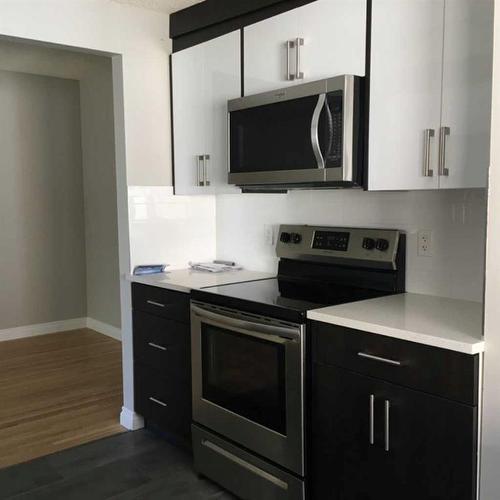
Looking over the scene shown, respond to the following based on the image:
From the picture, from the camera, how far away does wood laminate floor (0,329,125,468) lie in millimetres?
3158

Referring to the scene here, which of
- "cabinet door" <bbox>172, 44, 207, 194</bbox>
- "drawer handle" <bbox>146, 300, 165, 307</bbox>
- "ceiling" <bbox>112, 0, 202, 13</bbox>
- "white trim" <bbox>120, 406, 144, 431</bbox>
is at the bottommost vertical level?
"white trim" <bbox>120, 406, 144, 431</bbox>

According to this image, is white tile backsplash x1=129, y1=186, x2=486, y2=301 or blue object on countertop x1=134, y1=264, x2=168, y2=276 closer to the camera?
white tile backsplash x1=129, y1=186, x2=486, y2=301

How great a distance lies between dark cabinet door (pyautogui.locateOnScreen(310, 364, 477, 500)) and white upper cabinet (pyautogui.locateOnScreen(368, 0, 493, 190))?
751 mm

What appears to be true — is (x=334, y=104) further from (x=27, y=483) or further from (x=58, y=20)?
(x=27, y=483)

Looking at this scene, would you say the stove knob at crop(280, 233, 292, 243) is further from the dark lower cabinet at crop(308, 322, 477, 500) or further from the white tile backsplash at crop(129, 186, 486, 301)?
the dark lower cabinet at crop(308, 322, 477, 500)

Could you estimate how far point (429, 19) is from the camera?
79.9 inches

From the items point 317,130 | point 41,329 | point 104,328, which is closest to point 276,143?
point 317,130

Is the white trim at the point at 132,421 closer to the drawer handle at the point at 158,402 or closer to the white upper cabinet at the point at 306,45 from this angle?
the drawer handle at the point at 158,402

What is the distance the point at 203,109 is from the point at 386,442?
1.96 meters

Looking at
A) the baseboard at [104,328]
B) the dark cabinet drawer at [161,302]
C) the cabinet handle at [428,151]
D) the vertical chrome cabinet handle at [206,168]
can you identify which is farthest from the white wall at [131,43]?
the baseboard at [104,328]

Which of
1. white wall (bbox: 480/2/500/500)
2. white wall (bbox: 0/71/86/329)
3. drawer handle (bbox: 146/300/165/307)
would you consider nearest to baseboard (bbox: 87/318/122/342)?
white wall (bbox: 0/71/86/329)

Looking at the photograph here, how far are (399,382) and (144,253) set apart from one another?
180cm

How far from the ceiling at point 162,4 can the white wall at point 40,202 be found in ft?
8.36

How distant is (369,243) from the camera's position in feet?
8.49
